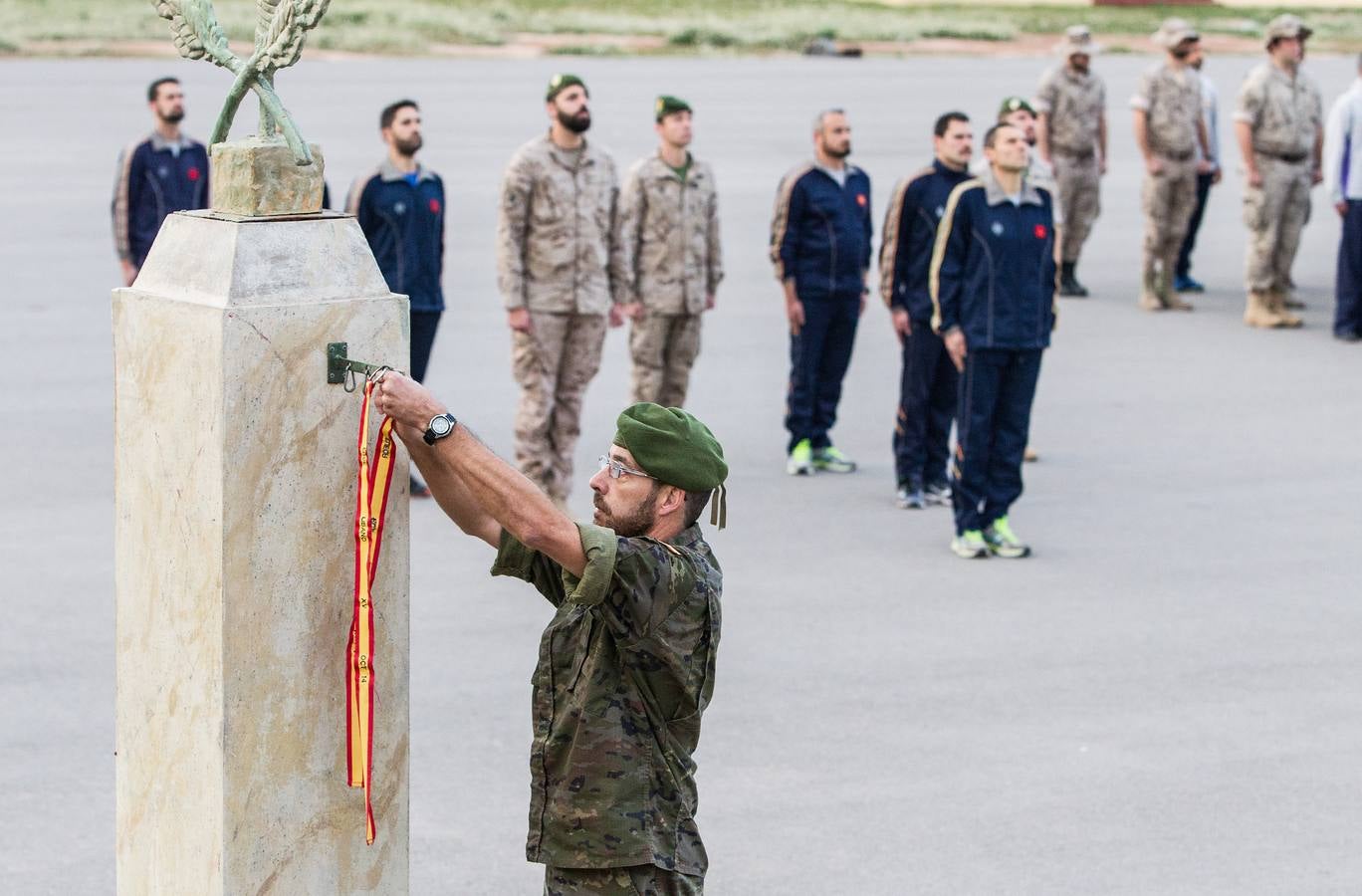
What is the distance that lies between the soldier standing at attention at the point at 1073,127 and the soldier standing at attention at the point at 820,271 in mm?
6311

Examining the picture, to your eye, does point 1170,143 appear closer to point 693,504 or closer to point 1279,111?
point 1279,111

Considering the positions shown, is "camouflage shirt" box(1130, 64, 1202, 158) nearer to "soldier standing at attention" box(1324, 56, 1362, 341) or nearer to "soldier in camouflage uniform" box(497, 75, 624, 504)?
"soldier standing at attention" box(1324, 56, 1362, 341)

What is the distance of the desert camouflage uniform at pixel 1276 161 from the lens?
16.9m

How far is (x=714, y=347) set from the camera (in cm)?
1619

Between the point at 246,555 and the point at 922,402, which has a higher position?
the point at 246,555

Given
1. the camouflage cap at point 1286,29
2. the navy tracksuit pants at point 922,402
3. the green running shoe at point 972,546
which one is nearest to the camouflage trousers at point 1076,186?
the camouflage cap at point 1286,29

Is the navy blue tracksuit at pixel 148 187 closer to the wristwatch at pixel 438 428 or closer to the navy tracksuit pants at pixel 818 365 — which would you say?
the navy tracksuit pants at pixel 818 365

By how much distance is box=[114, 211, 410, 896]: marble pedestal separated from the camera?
4176 millimetres

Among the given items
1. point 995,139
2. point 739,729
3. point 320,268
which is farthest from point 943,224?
point 320,268

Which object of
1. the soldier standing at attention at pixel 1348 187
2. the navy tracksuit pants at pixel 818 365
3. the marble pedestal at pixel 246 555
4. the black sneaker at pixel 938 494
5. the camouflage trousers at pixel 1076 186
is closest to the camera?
the marble pedestal at pixel 246 555

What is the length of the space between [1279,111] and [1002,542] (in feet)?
24.5

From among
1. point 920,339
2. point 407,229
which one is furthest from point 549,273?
point 920,339

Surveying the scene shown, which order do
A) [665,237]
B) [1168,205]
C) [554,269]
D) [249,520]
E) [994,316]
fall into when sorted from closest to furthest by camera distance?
1. [249,520]
2. [994,316]
3. [554,269]
4. [665,237]
5. [1168,205]

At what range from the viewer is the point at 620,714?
466 centimetres
